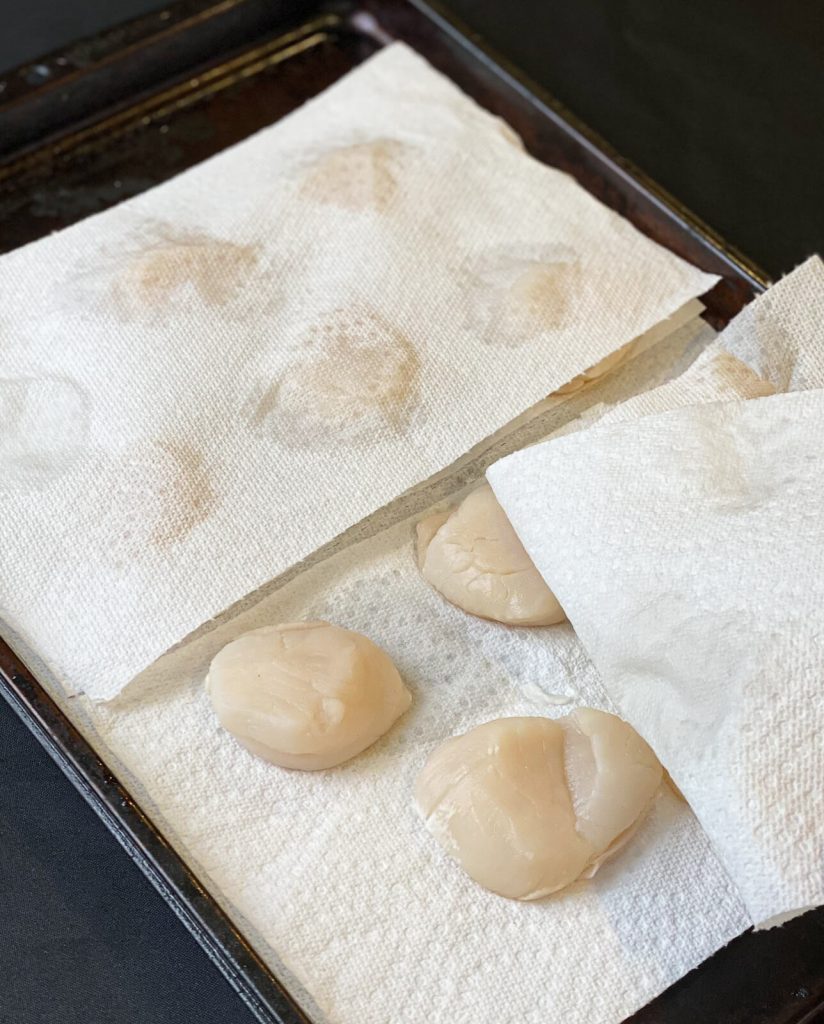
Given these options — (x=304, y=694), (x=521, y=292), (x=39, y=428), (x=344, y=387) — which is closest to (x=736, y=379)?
(x=521, y=292)

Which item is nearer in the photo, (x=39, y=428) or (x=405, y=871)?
(x=405, y=871)

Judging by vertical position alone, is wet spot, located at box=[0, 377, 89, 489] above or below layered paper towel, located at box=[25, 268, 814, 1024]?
above

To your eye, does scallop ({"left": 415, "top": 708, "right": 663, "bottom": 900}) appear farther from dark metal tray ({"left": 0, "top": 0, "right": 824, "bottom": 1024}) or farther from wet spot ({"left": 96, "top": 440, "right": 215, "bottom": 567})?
dark metal tray ({"left": 0, "top": 0, "right": 824, "bottom": 1024})

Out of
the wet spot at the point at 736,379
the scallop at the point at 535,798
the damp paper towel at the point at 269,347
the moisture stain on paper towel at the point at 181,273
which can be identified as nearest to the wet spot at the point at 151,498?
the damp paper towel at the point at 269,347

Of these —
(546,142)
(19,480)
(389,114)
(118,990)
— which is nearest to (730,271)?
(546,142)

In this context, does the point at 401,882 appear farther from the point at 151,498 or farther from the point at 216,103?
the point at 216,103

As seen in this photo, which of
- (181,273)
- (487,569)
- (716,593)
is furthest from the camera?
(181,273)

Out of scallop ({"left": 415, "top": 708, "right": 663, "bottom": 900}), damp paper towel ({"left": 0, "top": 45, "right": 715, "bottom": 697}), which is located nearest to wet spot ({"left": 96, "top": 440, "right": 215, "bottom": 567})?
damp paper towel ({"left": 0, "top": 45, "right": 715, "bottom": 697})
